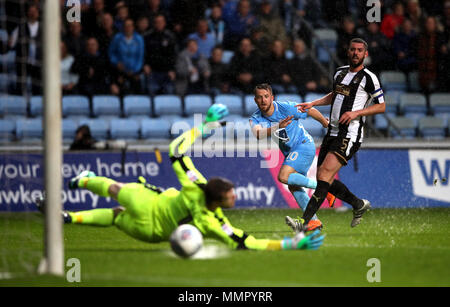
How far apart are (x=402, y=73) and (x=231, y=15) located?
3.52 meters

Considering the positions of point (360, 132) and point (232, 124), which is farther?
point (232, 124)

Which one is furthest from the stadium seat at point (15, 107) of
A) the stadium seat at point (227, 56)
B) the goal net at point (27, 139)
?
the stadium seat at point (227, 56)

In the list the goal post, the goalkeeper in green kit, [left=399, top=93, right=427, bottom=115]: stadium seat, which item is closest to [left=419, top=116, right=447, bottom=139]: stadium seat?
[left=399, top=93, right=427, bottom=115]: stadium seat

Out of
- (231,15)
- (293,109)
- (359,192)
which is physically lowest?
(359,192)

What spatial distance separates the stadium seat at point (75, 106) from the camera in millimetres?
13695

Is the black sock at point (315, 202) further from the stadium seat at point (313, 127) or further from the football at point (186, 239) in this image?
the stadium seat at point (313, 127)

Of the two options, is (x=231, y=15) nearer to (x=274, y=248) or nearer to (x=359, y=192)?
(x=359, y=192)

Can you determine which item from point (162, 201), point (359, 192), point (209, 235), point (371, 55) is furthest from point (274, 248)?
point (371, 55)

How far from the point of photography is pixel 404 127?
566 inches

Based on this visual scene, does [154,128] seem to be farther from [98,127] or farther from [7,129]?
[7,129]

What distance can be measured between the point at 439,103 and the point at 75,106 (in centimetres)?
681

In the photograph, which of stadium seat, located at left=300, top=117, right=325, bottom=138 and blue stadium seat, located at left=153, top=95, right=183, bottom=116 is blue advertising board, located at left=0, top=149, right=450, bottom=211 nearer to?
stadium seat, located at left=300, top=117, right=325, bottom=138

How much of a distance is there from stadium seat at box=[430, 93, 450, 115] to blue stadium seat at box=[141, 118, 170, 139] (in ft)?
16.9

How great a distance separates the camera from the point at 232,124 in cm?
1346
